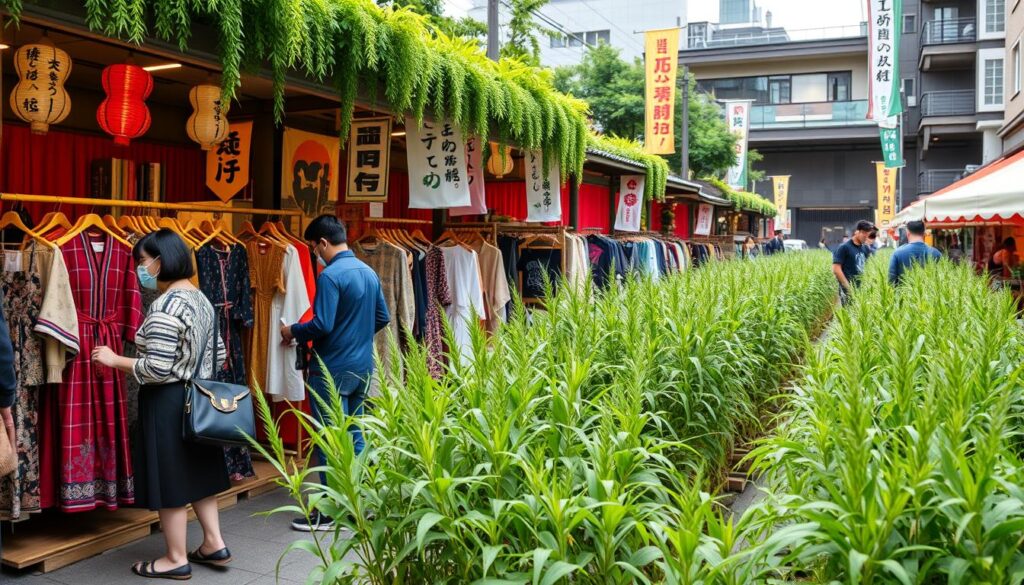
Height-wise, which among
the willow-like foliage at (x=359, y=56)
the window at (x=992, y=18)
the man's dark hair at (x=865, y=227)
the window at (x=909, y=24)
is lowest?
the man's dark hair at (x=865, y=227)

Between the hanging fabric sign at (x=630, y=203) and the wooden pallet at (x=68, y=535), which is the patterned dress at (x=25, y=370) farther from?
the hanging fabric sign at (x=630, y=203)

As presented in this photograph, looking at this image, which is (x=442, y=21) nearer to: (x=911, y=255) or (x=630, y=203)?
(x=630, y=203)

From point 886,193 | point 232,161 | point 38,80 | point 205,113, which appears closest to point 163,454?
point 38,80

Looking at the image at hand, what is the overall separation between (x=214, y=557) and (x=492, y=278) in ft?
15.4

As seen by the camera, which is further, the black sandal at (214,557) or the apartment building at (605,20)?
the apartment building at (605,20)

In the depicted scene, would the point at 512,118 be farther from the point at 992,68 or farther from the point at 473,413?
the point at 992,68

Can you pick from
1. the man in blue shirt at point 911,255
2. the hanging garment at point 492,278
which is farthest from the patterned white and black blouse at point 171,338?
the man in blue shirt at point 911,255

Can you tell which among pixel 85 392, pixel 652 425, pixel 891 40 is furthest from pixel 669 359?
pixel 891 40

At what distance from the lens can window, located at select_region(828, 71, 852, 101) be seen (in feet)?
145

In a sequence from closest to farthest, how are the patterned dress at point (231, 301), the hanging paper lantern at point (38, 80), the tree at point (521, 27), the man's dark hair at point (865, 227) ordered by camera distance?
the hanging paper lantern at point (38, 80) → the patterned dress at point (231, 301) → the man's dark hair at point (865, 227) → the tree at point (521, 27)

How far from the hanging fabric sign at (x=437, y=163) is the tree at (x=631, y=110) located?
2218 cm

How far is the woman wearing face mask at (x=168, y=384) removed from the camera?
4.52 meters

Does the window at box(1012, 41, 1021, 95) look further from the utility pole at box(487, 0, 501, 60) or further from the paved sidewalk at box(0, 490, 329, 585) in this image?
the paved sidewalk at box(0, 490, 329, 585)

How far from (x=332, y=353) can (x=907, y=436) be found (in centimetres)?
369
